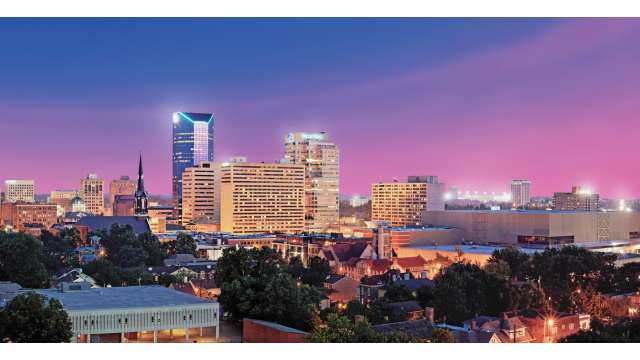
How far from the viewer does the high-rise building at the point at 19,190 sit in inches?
7052

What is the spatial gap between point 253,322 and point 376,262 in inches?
1324

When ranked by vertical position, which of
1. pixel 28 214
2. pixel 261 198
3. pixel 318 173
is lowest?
pixel 28 214

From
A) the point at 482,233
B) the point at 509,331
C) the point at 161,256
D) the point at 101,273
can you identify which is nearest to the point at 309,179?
the point at 482,233

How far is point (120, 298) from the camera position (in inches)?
1251

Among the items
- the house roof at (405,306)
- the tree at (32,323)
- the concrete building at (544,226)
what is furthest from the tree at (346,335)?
the concrete building at (544,226)

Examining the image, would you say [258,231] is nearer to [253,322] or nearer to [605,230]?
[605,230]

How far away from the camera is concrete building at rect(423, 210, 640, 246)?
278 feet

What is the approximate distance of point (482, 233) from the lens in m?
91.8

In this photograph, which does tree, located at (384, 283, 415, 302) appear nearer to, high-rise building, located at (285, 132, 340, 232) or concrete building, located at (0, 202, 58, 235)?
high-rise building, located at (285, 132, 340, 232)

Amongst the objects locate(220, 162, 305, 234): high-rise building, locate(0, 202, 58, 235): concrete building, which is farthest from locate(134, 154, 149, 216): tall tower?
locate(0, 202, 58, 235): concrete building

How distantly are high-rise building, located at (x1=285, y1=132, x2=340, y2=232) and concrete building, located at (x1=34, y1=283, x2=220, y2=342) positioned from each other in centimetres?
10363

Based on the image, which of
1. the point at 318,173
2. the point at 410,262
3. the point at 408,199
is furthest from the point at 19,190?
the point at 410,262

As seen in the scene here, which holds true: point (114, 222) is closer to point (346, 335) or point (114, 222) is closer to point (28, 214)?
point (28, 214)

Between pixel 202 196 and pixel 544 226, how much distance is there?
7479 cm
